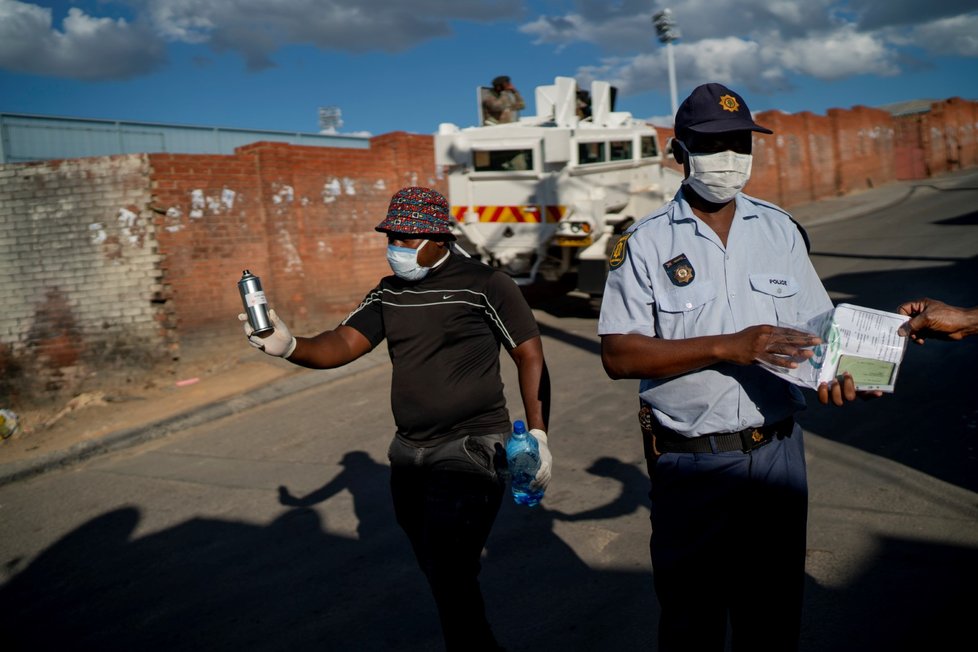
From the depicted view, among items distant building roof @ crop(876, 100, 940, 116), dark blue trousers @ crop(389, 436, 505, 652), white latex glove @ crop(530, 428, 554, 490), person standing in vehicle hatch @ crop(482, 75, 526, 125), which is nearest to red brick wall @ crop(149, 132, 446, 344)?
person standing in vehicle hatch @ crop(482, 75, 526, 125)

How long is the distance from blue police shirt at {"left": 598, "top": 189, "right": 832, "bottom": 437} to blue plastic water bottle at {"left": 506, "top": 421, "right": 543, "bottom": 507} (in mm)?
682

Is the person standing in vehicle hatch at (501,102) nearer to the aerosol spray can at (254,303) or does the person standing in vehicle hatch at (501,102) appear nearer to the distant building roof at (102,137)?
the distant building roof at (102,137)

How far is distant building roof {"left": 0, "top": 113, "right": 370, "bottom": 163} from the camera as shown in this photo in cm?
1168

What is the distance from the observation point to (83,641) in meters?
3.77

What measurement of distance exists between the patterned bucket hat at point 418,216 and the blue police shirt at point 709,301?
97cm

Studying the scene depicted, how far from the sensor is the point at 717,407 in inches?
86.3

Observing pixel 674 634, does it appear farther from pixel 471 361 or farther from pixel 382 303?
pixel 382 303

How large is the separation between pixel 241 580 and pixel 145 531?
1.30m

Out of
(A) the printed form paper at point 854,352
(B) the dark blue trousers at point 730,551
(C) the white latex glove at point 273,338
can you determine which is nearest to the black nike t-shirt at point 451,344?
(C) the white latex glove at point 273,338

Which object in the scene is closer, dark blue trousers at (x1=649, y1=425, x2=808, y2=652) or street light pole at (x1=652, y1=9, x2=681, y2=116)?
dark blue trousers at (x1=649, y1=425, x2=808, y2=652)

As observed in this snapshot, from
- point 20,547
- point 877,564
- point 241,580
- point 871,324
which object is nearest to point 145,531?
point 20,547

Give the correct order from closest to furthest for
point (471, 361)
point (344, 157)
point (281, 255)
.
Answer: point (471, 361) → point (281, 255) → point (344, 157)

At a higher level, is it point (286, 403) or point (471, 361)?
point (471, 361)

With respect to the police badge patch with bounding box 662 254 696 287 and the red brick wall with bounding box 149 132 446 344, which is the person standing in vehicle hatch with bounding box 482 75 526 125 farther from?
the police badge patch with bounding box 662 254 696 287
